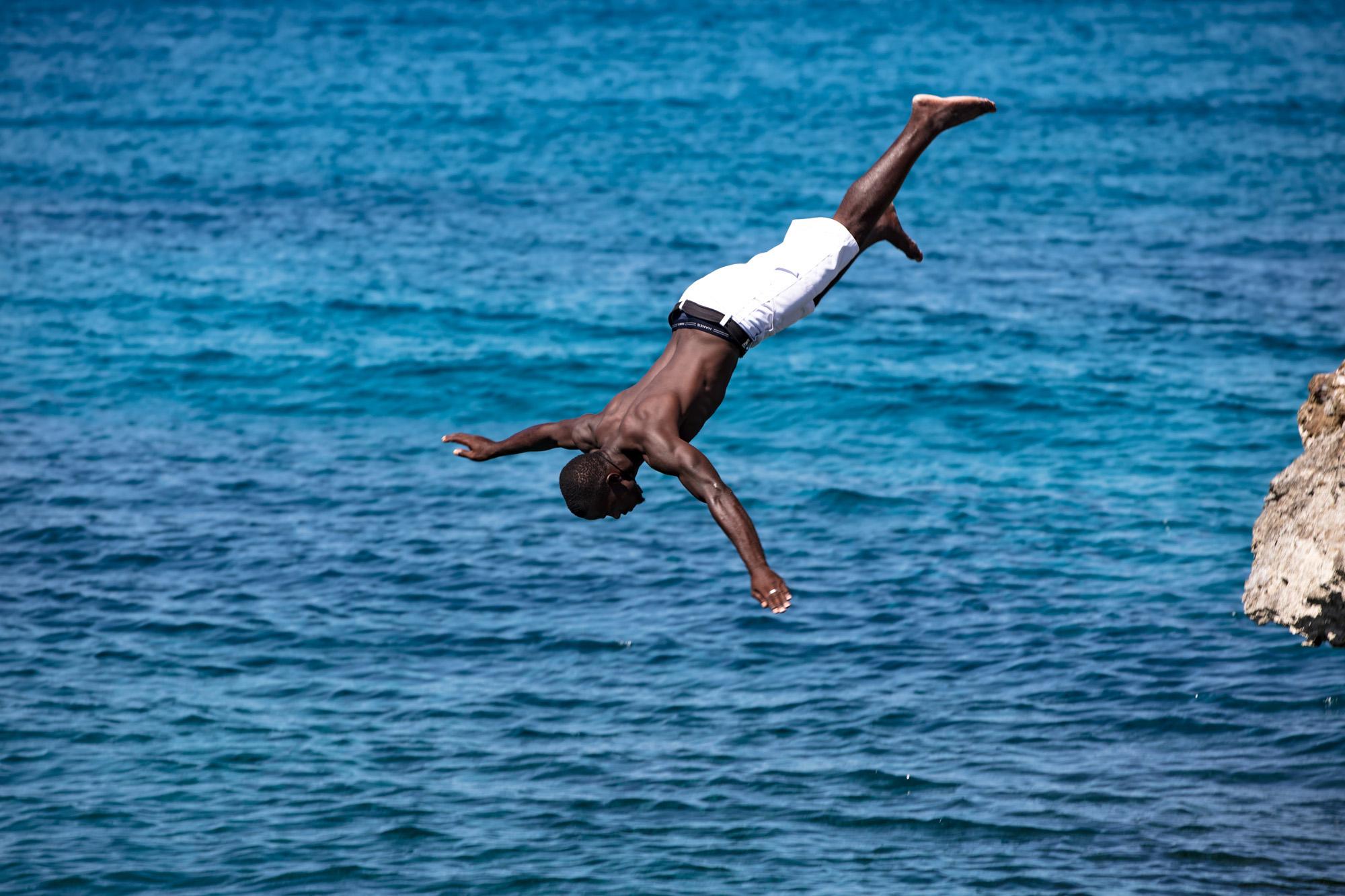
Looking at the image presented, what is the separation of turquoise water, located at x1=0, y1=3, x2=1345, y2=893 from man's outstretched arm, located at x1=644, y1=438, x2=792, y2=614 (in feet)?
17.5

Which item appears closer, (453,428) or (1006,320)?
(453,428)

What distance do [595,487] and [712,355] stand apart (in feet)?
4.12

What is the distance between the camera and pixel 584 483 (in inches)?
377

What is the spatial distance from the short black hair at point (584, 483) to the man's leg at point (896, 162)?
2.54 meters

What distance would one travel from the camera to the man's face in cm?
962

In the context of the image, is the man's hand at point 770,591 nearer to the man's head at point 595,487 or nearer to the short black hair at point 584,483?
the man's head at point 595,487

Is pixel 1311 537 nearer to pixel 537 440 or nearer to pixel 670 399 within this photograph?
pixel 670 399

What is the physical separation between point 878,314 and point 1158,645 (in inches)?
540

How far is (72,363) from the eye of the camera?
90.9ft

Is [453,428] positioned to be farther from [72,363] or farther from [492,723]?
[492,723]

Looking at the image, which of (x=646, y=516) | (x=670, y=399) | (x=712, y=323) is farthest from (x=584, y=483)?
(x=646, y=516)

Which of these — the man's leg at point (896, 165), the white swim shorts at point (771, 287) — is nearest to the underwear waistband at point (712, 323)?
the white swim shorts at point (771, 287)

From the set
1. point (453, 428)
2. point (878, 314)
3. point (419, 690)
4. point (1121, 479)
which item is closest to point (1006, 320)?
point (878, 314)

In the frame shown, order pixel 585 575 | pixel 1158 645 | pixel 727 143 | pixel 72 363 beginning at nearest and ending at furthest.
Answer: pixel 1158 645, pixel 585 575, pixel 72 363, pixel 727 143
